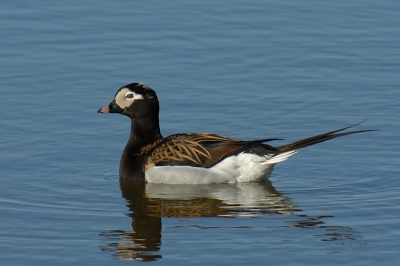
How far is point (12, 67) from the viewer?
1856cm

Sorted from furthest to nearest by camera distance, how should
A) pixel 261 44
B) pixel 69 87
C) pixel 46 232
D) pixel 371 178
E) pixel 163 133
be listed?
pixel 261 44 → pixel 69 87 → pixel 163 133 → pixel 371 178 → pixel 46 232

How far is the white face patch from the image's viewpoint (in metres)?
15.3

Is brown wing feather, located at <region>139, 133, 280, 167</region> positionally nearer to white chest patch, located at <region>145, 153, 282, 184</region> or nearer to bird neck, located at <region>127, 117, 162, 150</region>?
white chest patch, located at <region>145, 153, 282, 184</region>

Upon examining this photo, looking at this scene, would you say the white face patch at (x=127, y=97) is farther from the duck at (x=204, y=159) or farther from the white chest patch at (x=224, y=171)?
the white chest patch at (x=224, y=171)

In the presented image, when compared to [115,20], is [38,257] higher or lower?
lower

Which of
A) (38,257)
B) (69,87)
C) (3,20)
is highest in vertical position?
(3,20)

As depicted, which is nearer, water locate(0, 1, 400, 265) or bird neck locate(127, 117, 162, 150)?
water locate(0, 1, 400, 265)

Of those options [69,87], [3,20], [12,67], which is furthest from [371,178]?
[3,20]

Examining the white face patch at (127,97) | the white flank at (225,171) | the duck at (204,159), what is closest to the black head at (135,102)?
the white face patch at (127,97)

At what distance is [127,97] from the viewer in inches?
602

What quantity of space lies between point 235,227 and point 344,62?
7.74 metres

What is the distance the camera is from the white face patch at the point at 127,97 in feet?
50.1

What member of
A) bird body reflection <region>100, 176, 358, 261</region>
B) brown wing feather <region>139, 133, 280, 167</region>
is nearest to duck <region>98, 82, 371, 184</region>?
brown wing feather <region>139, 133, 280, 167</region>

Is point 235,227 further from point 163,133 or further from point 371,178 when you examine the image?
point 163,133
